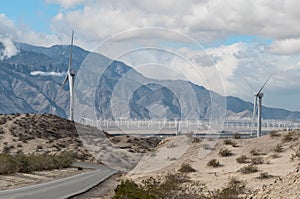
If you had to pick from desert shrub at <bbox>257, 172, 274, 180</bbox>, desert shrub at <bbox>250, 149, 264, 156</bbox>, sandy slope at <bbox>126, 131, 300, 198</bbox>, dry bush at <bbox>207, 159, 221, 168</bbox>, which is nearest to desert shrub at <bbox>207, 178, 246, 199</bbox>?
sandy slope at <bbox>126, 131, 300, 198</bbox>

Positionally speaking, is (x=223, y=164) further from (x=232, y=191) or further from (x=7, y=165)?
(x=7, y=165)

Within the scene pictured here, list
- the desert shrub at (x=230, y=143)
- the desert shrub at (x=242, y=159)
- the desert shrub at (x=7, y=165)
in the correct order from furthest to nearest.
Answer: the desert shrub at (x=7, y=165) → the desert shrub at (x=230, y=143) → the desert shrub at (x=242, y=159)

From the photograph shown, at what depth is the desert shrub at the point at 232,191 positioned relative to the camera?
1100 inches

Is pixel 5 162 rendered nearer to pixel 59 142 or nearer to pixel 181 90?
pixel 181 90

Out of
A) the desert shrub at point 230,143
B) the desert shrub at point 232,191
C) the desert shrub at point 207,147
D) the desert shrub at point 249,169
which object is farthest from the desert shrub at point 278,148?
the desert shrub at point 232,191

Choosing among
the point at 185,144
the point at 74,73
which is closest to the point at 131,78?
the point at 185,144

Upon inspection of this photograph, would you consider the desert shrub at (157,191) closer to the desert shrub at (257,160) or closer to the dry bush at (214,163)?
the desert shrub at (257,160)

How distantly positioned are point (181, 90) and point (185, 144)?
18.2m

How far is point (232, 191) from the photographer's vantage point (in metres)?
29.8

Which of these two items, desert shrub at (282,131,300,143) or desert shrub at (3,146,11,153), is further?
desert shrub at (3,146,11,153)

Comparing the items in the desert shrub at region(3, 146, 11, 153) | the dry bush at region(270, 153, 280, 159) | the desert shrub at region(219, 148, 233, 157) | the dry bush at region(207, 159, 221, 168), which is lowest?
the desert shrub at region(3, 146, 11, 153)

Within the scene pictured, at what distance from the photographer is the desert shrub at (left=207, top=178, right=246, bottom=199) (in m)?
27.9

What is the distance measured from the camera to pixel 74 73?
12500 centimetres

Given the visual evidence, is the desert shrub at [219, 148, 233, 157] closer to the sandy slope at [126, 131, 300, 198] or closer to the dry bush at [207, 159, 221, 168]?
the sandy slope at [126, 131, 300, 198]
